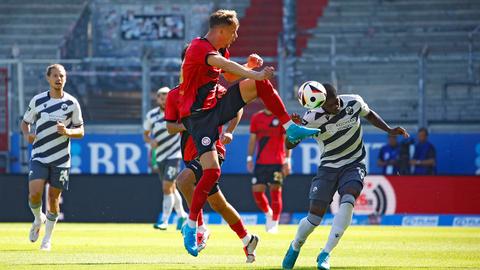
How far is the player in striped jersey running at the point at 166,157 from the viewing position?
20.0m

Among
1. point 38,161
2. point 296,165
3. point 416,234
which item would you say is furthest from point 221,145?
point 296,165

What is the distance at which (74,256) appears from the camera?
13023 millimetres

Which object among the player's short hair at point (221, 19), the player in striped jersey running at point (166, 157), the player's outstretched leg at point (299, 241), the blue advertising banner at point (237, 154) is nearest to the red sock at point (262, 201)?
the player in striped jersey running at point (166, 157)

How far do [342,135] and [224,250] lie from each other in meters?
3.11

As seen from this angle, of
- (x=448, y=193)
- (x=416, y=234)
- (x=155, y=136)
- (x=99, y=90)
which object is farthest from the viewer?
(x=99, y=90)

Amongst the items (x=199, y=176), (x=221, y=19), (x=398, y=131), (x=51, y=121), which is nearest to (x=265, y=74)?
(x=221, y=19)

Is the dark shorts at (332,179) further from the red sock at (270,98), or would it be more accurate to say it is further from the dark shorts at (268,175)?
the dark shorts at (268,175)

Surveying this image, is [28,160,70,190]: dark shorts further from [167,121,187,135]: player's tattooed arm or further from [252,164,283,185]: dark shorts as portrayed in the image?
[252,164,283,185]: dark shorts

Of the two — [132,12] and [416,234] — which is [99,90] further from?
[416,234]

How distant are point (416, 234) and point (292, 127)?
8076 millimetres

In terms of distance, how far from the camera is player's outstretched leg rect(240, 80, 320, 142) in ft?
35.6

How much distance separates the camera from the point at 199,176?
1270 centimetres

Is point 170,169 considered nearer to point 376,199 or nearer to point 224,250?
point 376,199

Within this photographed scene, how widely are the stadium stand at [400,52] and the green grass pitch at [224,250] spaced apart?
5.57 meters
